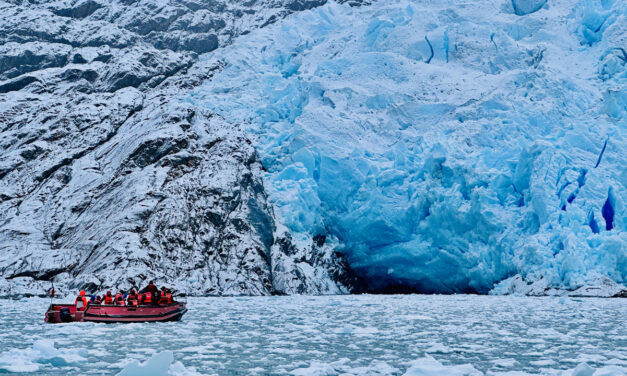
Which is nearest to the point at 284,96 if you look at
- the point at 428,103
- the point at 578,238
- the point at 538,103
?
the point at 428,103

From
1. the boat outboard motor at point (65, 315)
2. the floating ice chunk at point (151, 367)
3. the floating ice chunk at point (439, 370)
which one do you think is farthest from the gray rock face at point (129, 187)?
the floating ice chunk at point (439, 370)

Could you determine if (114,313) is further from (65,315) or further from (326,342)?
(326,342)

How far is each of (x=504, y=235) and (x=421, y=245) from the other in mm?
5035

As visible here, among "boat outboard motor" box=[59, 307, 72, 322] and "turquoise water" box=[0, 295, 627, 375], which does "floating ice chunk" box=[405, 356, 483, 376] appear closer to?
"turquoise water" box=[0, 295, 627, 375]

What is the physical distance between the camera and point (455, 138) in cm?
3841

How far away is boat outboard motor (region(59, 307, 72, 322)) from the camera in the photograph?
18.9 m

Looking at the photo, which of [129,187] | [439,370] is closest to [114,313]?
[439,370]

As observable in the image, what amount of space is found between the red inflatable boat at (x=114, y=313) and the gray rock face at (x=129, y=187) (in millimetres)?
11142

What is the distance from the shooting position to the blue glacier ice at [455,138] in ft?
111

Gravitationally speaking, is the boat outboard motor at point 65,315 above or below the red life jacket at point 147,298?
below

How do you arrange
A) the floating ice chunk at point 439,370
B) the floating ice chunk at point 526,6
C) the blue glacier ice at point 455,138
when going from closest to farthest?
the floating ice chunk at point 439,370 < the blue glacier ice at point 455,138 < the floating ice chunk at point 526,6

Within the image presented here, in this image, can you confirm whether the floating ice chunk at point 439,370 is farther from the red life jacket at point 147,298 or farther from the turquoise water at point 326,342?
the red life jacket at point 147,298

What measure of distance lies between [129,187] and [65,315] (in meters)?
18.6

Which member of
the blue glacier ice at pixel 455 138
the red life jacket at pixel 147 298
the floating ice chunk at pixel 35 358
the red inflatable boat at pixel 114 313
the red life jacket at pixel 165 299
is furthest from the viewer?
the blue glacier ice at pixel 455 138
